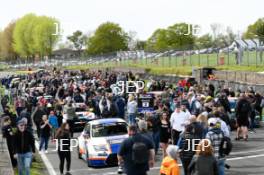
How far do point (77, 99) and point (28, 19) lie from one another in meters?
156

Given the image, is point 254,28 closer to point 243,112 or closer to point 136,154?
point 243,112

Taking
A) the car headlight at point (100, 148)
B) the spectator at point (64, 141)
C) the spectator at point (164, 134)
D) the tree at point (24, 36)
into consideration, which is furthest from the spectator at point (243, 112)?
the tree at point (24, 36)

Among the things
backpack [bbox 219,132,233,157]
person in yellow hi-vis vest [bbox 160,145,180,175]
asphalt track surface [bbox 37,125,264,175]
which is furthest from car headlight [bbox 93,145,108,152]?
person in yellow hi-vis vest [bbox 160,145,180,175]

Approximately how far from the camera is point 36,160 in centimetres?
1897

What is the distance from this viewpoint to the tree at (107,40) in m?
129

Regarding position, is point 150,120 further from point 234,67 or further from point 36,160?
point 234,67

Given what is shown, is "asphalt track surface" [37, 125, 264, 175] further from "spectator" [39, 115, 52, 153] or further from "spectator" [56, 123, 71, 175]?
"spectator" [56, 123, 71, 175]

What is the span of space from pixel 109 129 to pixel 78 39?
156 m

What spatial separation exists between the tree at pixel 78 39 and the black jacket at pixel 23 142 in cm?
15566

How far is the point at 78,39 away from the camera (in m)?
173

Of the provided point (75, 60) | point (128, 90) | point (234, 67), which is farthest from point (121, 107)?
point (75, 60)

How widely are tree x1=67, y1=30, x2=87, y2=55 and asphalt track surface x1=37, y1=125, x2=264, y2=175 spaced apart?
150056 mm

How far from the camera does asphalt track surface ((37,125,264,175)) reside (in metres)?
Answer: 15.9

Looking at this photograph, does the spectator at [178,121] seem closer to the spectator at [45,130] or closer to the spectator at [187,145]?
the spectator at [187,145]
